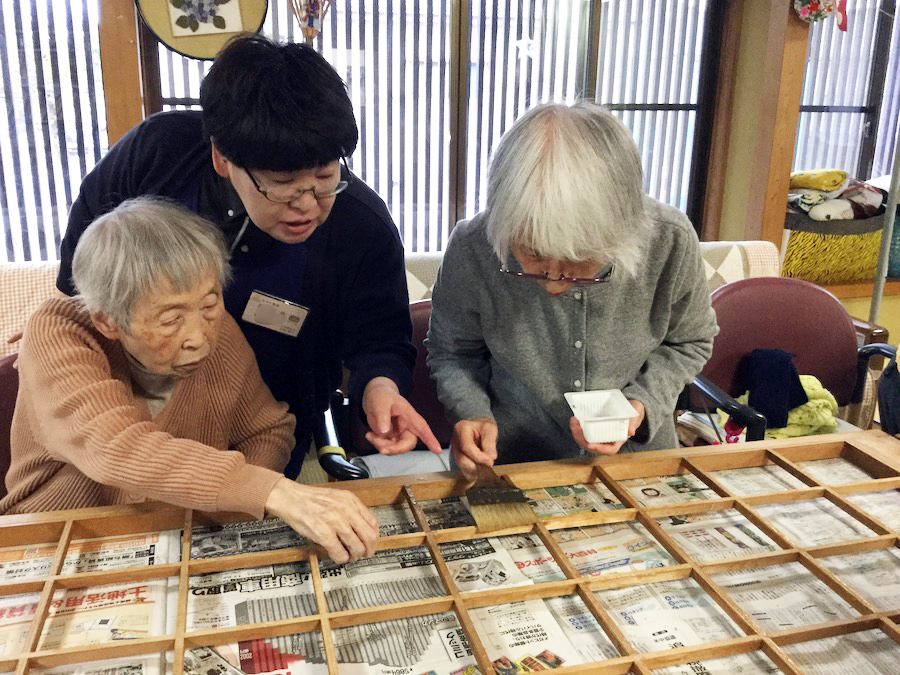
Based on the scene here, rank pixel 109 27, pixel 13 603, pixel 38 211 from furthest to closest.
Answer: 1. pixel 38 211
2. pixel 109 27
3. pixel 13 603

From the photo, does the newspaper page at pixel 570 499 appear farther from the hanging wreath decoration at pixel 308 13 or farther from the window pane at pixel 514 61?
the window pane at pixel 514 61

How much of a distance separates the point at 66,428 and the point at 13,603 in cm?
27

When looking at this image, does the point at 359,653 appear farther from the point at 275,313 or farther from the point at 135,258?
the point at 275,313

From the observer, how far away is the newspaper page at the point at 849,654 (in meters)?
0.90

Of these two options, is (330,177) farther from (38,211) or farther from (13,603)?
(38,211)

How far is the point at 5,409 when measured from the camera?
158cm

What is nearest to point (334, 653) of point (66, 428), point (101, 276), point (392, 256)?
point (66, 428)

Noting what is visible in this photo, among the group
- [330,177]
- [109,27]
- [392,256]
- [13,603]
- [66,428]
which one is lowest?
[13,603]

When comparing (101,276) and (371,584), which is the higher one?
(101,276)

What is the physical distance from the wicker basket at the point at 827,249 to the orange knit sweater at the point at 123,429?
2898 millimetres

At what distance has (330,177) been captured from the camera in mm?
1304

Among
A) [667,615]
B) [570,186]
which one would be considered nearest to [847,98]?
[570,186]

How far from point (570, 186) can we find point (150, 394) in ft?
2.85

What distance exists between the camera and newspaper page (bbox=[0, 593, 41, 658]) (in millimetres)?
924
